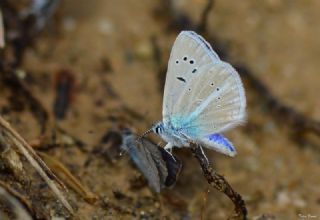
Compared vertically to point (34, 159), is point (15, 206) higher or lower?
lower

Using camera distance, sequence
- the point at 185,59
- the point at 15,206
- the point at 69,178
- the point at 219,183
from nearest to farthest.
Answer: the point at 15,206
the point at 219,183
the point at 185,59
the point at 69,178

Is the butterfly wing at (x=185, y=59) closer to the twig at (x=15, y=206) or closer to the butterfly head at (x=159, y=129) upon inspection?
the butterfly head at (x=159, y=129)

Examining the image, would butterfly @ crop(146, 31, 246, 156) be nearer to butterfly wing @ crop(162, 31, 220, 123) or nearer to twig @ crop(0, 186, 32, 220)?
butterfly wing @ crop(162, 31, 220, 123)

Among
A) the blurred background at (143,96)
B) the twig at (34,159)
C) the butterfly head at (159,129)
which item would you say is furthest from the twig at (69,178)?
the butterfly head at (159,129)

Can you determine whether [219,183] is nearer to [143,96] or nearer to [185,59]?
[185,59]

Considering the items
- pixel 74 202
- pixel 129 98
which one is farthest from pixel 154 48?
pixel 74 202

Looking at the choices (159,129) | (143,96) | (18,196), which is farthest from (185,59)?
(143,96)

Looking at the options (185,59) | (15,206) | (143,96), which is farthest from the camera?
(143,96)

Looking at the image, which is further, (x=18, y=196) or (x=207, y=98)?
(x=207, y=98)
